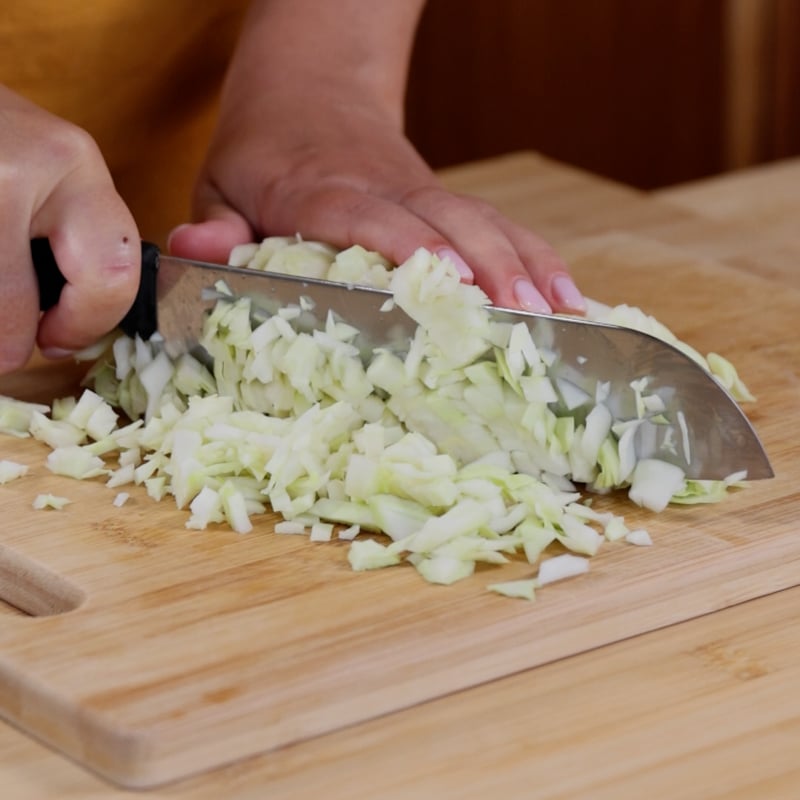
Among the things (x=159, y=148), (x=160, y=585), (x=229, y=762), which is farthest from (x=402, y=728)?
(x=159, y=148)

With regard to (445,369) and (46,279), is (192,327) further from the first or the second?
(445,369)

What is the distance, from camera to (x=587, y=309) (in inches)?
63.3

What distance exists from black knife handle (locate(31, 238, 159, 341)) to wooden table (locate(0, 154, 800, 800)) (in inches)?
21.0

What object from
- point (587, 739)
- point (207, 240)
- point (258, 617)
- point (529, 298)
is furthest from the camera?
point (207, 240)

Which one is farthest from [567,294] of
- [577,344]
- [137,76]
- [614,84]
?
[614,84]

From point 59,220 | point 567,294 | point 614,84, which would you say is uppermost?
point 59,220

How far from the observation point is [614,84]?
3.94 metres

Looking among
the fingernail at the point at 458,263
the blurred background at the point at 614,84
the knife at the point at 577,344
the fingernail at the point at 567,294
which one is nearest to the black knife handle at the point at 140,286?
the knife at the point at 577,344

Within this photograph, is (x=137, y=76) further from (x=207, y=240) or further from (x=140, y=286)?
(x=140, y=286)

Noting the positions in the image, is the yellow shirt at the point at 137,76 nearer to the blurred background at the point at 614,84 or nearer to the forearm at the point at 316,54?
the forearm at the point at 316,54

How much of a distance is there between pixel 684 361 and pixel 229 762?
0.55m

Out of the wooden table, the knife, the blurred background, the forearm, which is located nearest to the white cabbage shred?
the knife

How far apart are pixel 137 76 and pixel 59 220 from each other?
0.61 meters

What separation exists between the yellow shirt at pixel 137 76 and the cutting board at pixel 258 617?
0.63m
